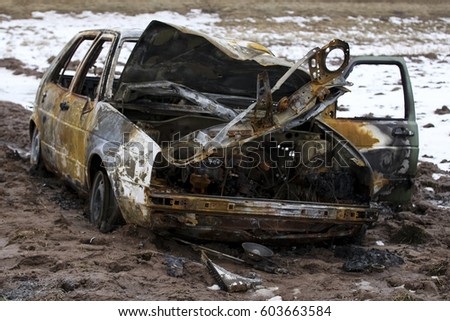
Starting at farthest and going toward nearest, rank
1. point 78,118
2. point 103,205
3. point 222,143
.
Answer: point 78,118
point 103,205
point 222,143

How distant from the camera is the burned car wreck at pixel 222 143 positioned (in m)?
5.82

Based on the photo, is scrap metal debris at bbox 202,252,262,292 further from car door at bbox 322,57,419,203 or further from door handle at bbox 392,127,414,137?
door handle at bbox 392,127,414,137

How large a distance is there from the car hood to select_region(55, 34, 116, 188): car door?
336 millimetres

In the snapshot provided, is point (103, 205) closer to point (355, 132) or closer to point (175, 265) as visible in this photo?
point (175, 265)

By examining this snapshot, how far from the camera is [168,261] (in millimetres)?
5488

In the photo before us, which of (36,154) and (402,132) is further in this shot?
(36,154)

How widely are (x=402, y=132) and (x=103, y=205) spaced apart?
3.01 metres

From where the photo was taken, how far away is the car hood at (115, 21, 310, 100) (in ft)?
21.2

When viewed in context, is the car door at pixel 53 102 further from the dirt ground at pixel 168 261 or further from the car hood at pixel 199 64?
the car hood at pixel 199 64

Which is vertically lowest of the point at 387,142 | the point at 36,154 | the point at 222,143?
the point at 36,154

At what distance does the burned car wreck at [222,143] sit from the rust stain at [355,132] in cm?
1

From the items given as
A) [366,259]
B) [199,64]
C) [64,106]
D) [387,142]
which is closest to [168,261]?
[366,259]
